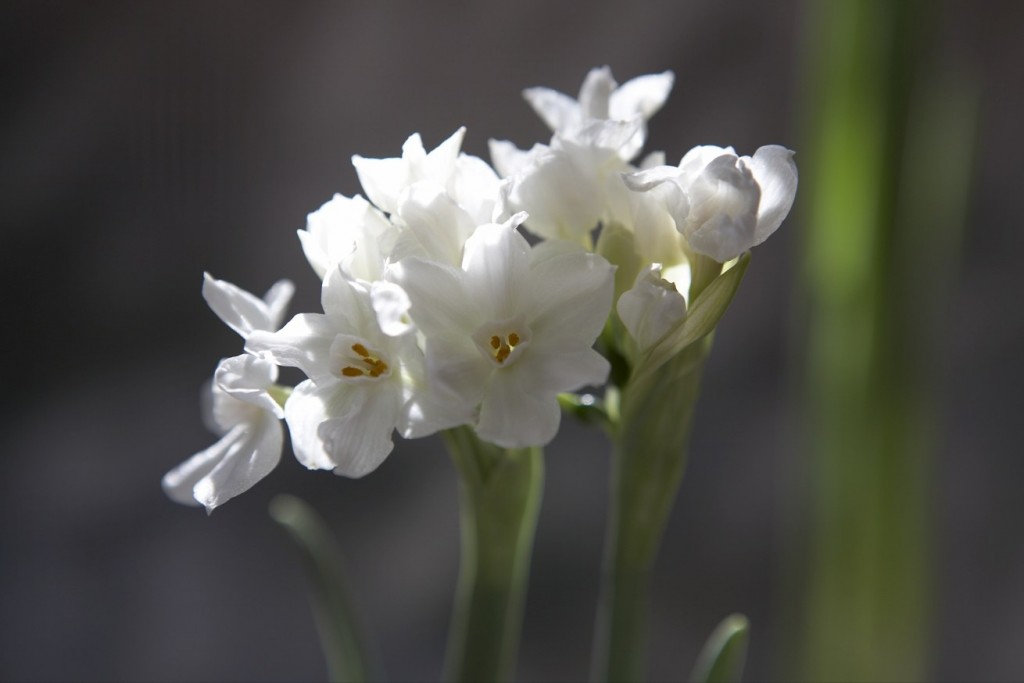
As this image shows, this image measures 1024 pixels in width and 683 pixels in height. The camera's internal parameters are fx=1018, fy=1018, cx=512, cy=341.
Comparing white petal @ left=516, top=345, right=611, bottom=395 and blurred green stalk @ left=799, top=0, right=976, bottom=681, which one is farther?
blurred green stalk @ left=799, top=0, right=976, bottom=681

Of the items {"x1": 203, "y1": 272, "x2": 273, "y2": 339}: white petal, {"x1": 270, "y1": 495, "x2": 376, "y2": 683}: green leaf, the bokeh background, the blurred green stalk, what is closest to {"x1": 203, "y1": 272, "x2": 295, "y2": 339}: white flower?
{"x1": 203, "y1": 272, "x2": 273, "y2": 339}: white petal

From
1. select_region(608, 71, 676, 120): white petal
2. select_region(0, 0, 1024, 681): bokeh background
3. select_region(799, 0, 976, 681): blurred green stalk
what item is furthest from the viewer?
select_region(0, 0, 1024, 681): bokeh background

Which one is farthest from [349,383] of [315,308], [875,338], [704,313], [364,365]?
[315,308]

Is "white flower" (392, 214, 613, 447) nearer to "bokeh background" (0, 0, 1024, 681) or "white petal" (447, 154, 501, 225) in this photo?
"white petal" (447, 154, 501, 225)

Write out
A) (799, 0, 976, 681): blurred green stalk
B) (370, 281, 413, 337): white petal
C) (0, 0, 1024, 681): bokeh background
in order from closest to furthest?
(370, 281, 413, 337): white petal → (799, 0, 976, 681): blurred green stalk → (0, 0, 1024, 681): bokeh background

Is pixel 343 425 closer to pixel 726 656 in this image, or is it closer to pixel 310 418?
pixel 310 418

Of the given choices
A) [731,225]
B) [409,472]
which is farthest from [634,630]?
[409,472]
